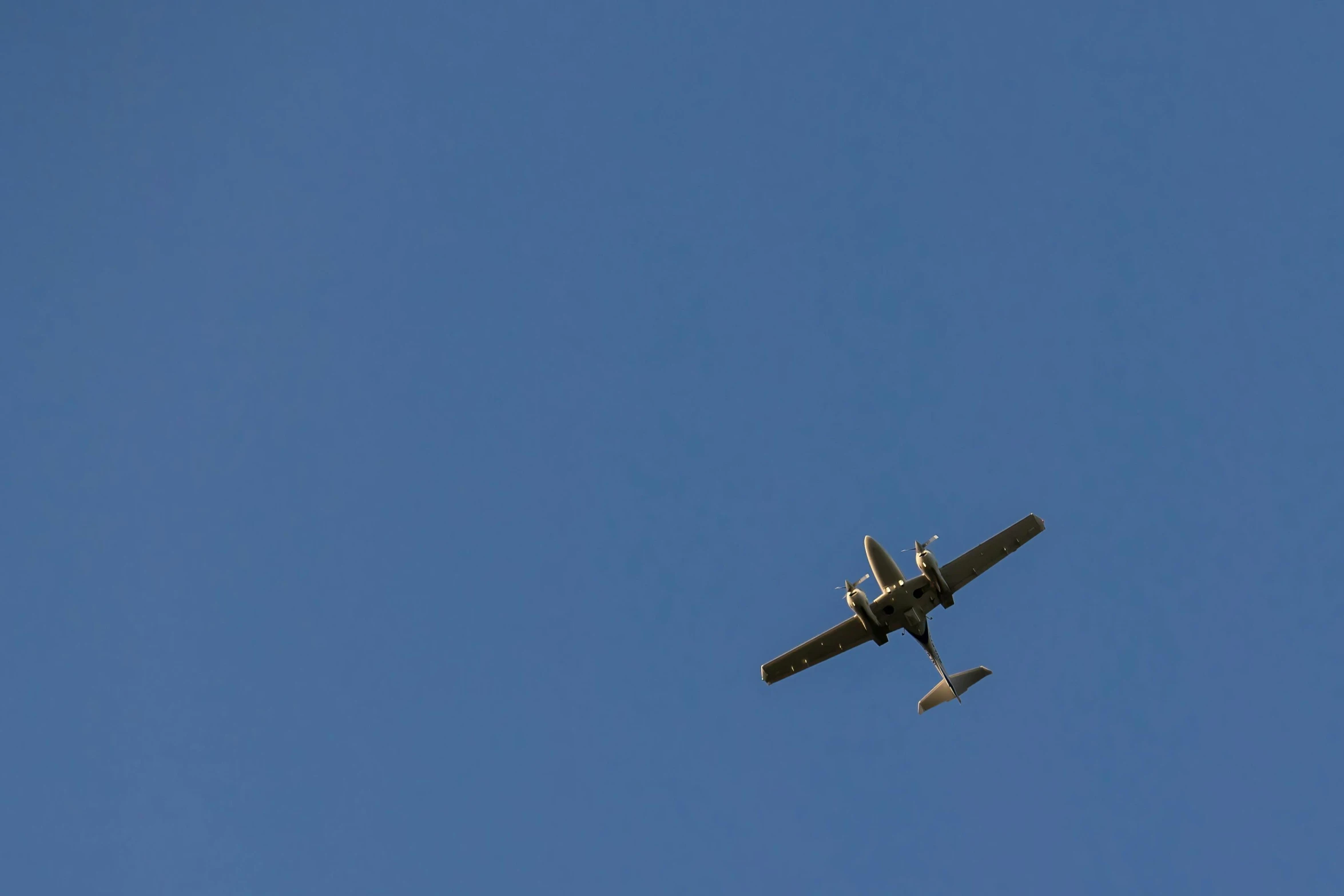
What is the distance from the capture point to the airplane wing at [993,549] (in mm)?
73125

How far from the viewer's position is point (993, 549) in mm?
73250

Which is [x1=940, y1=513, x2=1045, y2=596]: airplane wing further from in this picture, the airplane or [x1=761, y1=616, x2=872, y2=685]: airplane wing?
[x1=761, y1=616, x2=872, y2=685]: airplane wing

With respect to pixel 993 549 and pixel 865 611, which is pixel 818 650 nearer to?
pixel 865 611

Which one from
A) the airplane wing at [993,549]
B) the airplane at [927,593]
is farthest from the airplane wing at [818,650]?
the airplane wing at [993,549]

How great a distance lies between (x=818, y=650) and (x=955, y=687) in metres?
8.54

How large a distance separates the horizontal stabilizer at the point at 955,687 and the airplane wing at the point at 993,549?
509 centimetres

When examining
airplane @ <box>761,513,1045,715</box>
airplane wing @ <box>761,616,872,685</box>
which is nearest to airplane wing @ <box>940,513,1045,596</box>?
airplane @ <box>761,513,1045,715</box>

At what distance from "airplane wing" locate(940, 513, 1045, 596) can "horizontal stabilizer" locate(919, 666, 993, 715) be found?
509 cm

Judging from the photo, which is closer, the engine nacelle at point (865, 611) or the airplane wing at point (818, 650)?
the engine nacelle at point (865, 611)

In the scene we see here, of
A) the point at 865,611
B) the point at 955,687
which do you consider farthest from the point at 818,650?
the point at 955,687

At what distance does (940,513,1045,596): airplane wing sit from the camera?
73125 mm

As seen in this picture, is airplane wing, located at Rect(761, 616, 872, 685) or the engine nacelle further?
airplane wing, located at Rect(761, 616, 872, 685)

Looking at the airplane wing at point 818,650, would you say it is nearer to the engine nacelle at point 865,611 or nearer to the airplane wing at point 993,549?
the engine nacelle at point 865,611

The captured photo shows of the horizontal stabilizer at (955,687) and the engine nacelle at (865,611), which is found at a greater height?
the engine nacelle at (865,611)
